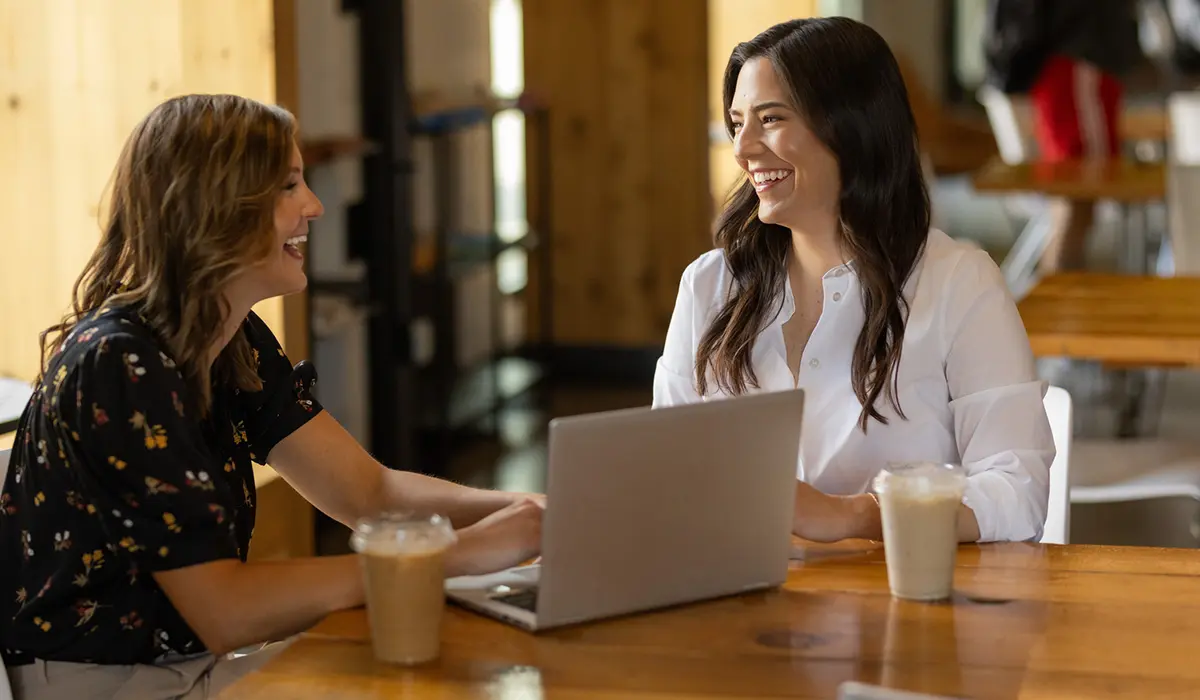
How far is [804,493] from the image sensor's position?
1645mm

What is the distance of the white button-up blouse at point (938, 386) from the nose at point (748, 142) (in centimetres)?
18

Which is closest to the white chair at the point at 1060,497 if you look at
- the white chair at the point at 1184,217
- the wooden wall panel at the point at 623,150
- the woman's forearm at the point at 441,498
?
the woman's forearm at the point at 441,498

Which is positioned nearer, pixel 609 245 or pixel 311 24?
pixel 311 24

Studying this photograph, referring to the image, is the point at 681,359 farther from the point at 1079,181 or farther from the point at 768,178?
the point at 1079,181

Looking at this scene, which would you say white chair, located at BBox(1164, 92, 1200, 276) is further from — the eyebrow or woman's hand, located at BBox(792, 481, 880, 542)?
woman's hand, located at BBox(792, 481, 880, 542)

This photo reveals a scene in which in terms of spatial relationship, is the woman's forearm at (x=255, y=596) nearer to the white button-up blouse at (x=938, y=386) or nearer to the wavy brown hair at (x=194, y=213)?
the wavy brown hair at (x=194, y=213)

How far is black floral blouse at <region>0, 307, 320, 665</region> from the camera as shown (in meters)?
1.45

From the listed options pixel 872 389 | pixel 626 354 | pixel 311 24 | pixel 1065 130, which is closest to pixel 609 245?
pixel 626 354

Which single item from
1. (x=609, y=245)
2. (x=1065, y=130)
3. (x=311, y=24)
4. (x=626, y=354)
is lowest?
(x=626, y=354)

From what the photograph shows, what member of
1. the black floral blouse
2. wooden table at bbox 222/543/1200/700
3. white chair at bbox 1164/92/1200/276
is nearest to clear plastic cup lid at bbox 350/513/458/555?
wooden table at bbox 222/543/1200/700

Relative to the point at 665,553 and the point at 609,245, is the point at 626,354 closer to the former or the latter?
the point at 609,245

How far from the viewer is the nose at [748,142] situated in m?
1.96

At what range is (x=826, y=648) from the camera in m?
1.36

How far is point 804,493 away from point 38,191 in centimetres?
189
